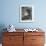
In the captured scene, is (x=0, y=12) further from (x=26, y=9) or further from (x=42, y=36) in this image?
(x=42, y=36)

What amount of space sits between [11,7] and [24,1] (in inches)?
17.8

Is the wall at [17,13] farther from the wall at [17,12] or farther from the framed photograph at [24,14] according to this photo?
the framed photograph at [24,14]

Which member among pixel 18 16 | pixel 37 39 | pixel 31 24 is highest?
pixel 18 16

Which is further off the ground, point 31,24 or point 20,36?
point 31,24

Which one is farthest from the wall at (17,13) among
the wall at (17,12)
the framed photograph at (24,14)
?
the framed photograph at (24,14)

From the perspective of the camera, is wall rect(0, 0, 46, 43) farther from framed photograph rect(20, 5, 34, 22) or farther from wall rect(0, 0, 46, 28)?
framed photograph rect(20, 5, 34, 22)

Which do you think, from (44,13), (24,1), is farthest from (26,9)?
(44,13)

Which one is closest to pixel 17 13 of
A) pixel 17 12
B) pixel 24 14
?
pixel 17 12

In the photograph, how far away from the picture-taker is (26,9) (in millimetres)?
4105

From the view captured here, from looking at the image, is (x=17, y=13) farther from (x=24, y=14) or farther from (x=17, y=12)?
(x=24, y=14)

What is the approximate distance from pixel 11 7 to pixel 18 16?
1.18 ft

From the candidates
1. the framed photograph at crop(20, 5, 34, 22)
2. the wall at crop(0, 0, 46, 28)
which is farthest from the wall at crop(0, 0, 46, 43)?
the framed photograph at crop(20, 5, 34, 22)

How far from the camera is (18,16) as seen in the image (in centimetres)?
413

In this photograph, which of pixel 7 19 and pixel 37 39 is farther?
pixel 7 19
